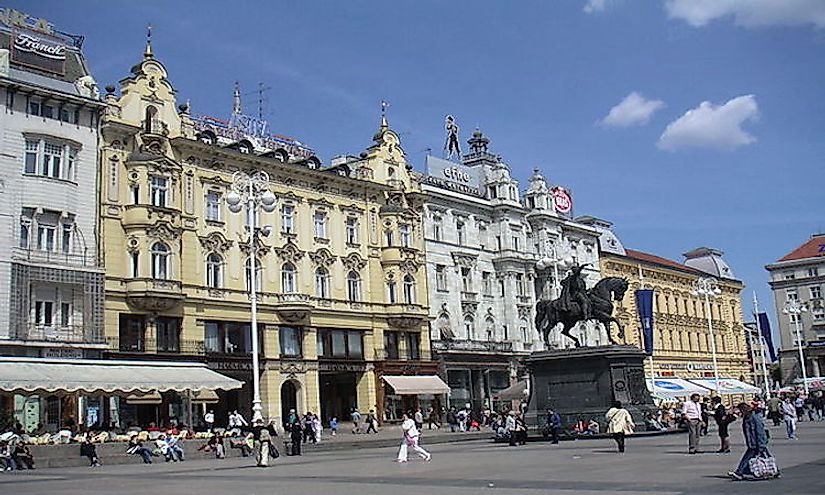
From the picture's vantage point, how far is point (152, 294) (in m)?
47.7

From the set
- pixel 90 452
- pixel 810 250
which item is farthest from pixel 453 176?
pixel 810 250

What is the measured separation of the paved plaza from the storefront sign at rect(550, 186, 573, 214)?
5253 cm

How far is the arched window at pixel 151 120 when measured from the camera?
50406 millimetres

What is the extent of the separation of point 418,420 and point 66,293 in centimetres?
2129

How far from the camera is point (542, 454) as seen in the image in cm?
2786

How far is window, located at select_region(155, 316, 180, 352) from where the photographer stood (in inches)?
1913

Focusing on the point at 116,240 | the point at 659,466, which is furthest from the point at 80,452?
the point at 659,466

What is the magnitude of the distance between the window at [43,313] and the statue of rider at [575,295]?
23.3m

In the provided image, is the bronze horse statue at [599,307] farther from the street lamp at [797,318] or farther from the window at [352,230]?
the street lamp at [797,318]

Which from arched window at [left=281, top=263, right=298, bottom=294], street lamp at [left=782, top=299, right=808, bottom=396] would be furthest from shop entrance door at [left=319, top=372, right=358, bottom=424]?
street lamp at [left=782, top=299, right=808, bottom=396]

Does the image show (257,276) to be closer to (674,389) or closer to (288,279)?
(288,279)

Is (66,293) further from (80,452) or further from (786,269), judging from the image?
(786,269)

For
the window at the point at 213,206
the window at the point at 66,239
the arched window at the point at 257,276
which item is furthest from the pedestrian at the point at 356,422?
the window at the point at 66,239

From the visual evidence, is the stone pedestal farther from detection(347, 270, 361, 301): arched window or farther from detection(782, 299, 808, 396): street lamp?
detection(782, 299, 808, 396): street lamp
